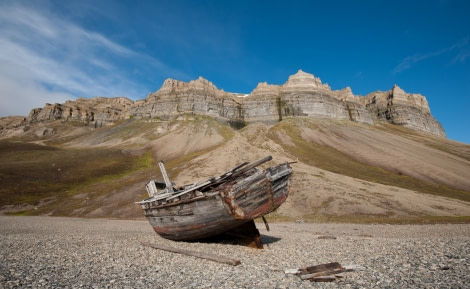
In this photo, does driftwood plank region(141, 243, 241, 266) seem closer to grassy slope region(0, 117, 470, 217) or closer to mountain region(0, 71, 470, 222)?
mountain region(0, 71, 470, 222)

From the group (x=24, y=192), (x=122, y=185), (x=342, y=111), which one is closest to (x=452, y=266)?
(x=122, y=185)

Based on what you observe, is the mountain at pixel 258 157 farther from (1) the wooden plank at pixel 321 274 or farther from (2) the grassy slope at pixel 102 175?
(1) the wooden plank at pixel 321 274

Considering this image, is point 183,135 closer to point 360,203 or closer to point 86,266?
point 360,203

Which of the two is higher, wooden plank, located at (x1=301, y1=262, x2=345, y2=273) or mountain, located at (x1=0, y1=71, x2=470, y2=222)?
mountain, located at (x1=0, y1=71, x2=470, y2=222)

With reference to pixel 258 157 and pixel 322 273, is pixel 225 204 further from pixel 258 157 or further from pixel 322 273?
pixel 258 157

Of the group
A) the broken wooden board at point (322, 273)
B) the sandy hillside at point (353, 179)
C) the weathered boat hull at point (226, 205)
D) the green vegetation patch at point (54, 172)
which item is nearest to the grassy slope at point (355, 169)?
the sandy hillside at point (353, 179)

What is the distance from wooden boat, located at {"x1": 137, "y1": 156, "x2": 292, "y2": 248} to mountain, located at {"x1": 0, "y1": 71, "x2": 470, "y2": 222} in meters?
23.8

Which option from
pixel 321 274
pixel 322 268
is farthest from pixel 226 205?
pixel 321 274

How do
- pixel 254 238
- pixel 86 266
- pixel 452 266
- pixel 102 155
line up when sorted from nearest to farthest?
pixel 452 266 < pixel 86 266 < pixel 254 238 < pixel 102 155

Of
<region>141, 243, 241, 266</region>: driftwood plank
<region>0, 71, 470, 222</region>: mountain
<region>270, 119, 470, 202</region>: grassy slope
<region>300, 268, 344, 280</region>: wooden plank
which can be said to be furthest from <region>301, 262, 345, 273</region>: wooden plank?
<region>270, 119, 470, 202</region>: grassy slope

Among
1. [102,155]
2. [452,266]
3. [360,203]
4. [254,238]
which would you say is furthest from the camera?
[102,155]

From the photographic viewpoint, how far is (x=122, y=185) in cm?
5822

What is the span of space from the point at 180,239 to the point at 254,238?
212 inches

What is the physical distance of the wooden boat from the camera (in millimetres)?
13531
